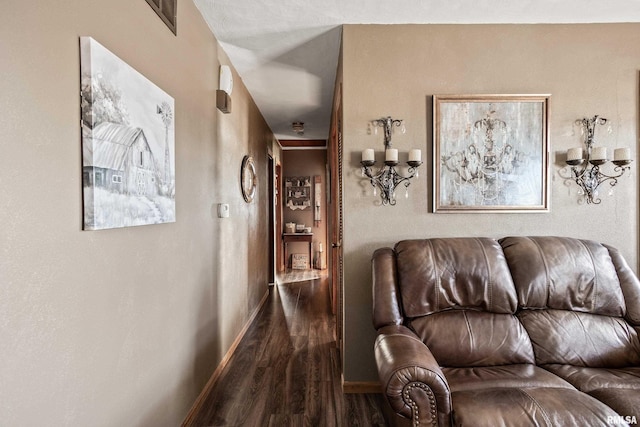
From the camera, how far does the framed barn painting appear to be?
1128 millimetres

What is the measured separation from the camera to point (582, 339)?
1844 mm

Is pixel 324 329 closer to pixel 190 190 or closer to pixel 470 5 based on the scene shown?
pixel 190 190

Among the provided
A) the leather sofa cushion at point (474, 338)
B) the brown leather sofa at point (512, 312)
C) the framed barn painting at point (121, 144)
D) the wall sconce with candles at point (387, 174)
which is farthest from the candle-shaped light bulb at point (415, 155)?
the framed barn painting at point (121, 144)

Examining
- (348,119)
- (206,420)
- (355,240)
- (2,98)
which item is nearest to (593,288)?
(355,240)

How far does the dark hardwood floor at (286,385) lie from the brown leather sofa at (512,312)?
1.85 feet

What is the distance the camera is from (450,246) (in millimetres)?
2043

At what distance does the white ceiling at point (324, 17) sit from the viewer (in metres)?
2.15

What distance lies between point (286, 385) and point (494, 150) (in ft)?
7.18

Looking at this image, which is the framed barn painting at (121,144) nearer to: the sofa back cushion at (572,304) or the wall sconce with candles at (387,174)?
the wall sconce with candles at (387,174)

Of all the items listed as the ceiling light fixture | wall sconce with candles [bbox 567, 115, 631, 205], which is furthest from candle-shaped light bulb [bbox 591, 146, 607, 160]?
the ceiling light fixture

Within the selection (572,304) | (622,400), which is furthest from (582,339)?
(622,400)

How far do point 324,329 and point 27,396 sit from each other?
2.89 meters

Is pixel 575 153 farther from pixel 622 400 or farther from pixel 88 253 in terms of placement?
pixel 88 253

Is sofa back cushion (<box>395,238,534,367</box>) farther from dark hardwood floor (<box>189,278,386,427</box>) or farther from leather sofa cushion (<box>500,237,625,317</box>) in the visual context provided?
dark hardwood floor (<box>189,278,386,427</box>)
